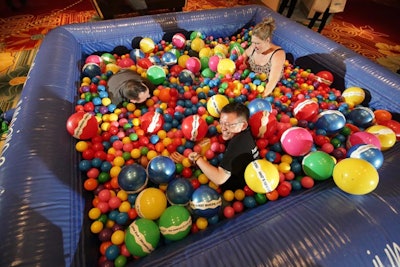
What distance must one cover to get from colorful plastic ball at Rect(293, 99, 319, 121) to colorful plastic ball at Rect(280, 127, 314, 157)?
1.24 ft

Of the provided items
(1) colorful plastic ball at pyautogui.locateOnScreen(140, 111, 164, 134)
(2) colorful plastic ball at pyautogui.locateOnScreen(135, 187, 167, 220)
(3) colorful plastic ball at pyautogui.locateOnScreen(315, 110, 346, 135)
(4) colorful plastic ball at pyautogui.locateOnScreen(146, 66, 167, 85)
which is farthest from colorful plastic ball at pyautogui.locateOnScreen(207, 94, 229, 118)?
(2) colorful plastic ball at pyautogui.locateOnScreen(135, 187, 167, 220)

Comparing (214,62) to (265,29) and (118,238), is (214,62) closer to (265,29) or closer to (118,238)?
(265,29)

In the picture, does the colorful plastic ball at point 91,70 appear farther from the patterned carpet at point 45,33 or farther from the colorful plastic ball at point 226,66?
the colorful plastic ball at point 226,66

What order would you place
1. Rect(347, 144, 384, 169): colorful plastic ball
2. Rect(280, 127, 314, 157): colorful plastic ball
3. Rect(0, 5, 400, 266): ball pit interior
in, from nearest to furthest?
Rect(0, 5, 400, 266): ball pit interior
Rect(347, 144, 384, 169): colorful plastic ball
Rect(280, 127, 314, 157): colorful plastic ball

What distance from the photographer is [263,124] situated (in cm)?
164

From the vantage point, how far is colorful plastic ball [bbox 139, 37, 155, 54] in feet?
8.75

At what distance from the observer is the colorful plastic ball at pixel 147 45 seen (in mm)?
2668

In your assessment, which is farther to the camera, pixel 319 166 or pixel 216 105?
pixel 216 105

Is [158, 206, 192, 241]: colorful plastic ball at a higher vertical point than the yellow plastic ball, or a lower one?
higher

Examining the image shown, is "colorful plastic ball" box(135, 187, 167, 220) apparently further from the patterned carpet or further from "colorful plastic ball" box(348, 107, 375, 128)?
the patterned carpet

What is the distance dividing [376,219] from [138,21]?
9.11 feet

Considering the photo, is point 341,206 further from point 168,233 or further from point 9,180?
point 9,180

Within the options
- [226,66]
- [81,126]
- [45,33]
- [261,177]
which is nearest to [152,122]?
[81,126]

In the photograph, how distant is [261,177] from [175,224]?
492 mm
